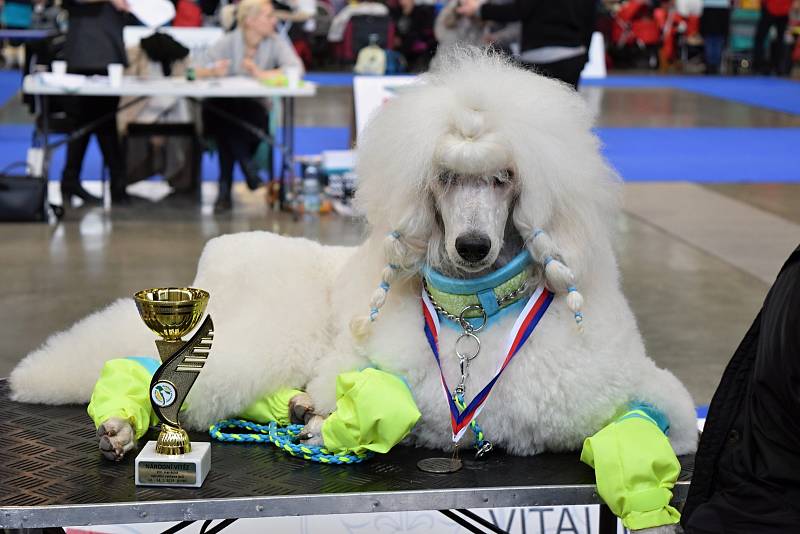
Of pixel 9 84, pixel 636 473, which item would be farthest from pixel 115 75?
pixel 9 84

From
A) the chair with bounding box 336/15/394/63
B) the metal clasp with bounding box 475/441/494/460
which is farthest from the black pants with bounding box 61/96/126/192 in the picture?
the chair with bounding box 336/15/394/63

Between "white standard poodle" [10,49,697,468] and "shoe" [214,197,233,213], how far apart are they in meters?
5.28

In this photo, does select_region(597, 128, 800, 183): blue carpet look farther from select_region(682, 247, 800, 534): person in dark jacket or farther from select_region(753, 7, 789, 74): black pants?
select_region(682, 247, 800, 534): person in dark jacket

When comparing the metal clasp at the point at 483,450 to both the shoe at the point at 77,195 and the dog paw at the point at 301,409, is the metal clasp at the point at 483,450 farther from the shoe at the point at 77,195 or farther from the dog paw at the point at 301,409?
the shoe at the point at 77,195

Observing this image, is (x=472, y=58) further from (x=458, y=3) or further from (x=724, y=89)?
(x=724, y=89)

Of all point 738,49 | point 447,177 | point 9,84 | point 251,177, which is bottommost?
point 9,84

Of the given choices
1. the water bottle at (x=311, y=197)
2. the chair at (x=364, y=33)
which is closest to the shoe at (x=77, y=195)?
the water bottle at (x=311, y=197)

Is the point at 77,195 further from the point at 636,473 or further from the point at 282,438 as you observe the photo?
the point at 636,473

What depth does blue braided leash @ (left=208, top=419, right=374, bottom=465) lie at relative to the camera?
221 centimetres

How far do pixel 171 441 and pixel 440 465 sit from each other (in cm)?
51

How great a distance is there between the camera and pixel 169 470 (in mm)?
2078

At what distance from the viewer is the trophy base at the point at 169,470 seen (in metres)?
2.07

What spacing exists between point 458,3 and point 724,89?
Result: 1027cm

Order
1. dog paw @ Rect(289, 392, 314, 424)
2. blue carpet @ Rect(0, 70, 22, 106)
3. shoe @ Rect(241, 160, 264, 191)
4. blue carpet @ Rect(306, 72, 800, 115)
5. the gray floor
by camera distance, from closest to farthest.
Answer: dog paw @ Rect(289, 392, 314, 424) < the gray floor < shoe @ Rect(241, 160, 264, 191) < blue carpet @ Rect(0, 70, 22, 106) < blue carpet @ Rect(306, 72, 800, 115)
